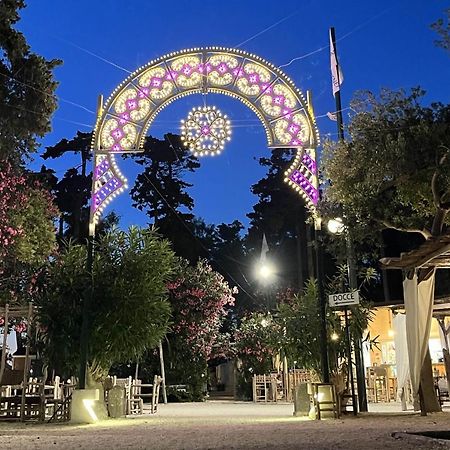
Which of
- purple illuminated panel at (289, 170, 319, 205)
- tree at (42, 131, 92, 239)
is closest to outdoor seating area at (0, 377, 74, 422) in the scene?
purple illuminated panel at (289, 170, 319, 205)

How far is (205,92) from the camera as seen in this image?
453 inches

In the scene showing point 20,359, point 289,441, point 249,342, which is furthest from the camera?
point 249,342

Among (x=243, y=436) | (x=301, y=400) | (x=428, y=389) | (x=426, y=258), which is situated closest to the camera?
(x=243, y=436)

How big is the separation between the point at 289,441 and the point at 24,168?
40.6 feet

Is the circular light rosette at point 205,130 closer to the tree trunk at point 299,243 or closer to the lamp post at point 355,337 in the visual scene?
the lamp post at point 355,337

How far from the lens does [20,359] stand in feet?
52.6

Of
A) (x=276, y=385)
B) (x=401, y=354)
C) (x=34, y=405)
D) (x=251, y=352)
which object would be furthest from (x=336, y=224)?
(x=251, y=352)

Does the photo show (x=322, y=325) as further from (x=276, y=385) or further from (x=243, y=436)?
(x=276, y=385)

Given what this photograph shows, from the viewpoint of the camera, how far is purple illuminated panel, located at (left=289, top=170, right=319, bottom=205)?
36.4 ft

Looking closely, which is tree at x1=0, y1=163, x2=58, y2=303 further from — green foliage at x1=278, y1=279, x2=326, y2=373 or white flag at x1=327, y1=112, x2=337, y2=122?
white flag at x1=327, y1=112, x2=337, y2=122

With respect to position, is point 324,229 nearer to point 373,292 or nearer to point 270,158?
point 373,292

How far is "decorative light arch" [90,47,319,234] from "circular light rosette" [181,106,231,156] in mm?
473

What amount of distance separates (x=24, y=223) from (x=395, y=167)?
9.81 meters

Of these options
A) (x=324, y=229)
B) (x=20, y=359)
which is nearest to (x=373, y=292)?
(x=324, y=229)
